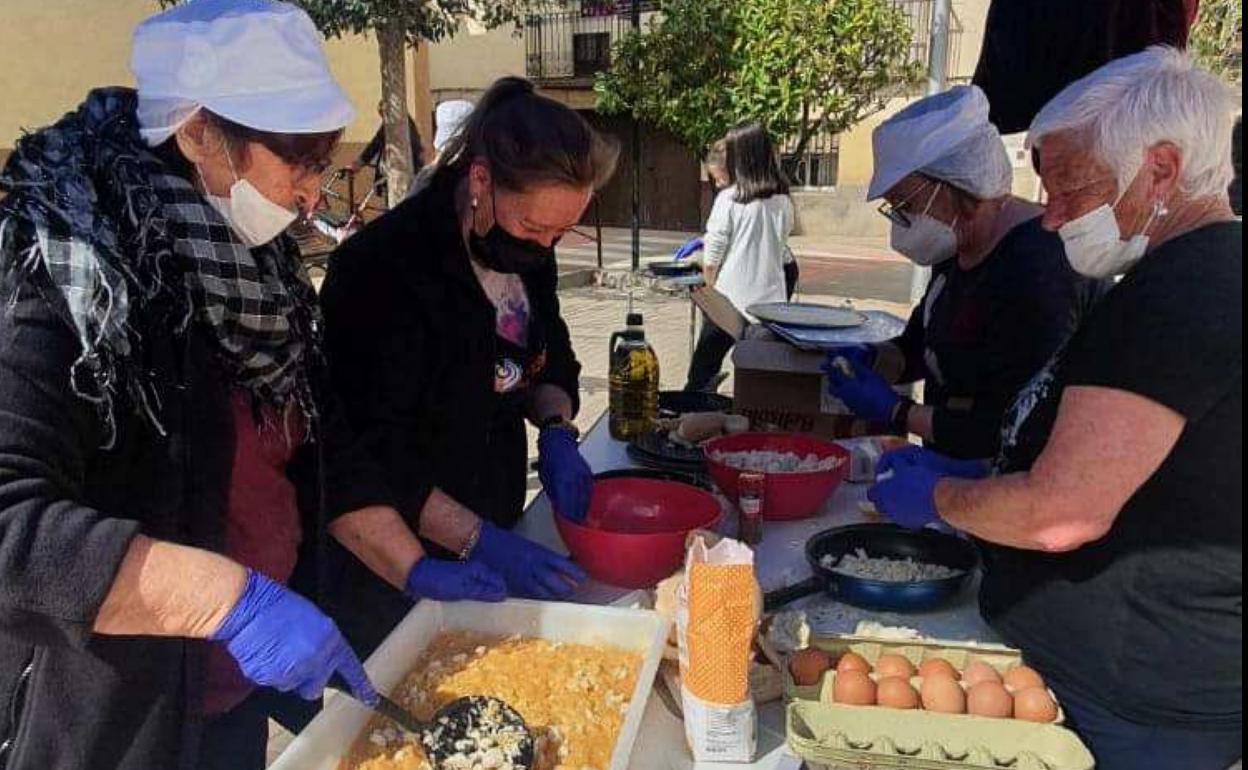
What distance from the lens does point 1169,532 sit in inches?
51.7

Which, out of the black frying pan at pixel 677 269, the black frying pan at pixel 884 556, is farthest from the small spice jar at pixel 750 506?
the black frying pan at pixel 677 269

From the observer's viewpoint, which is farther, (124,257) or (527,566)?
(527,566)

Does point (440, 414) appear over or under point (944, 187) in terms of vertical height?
under

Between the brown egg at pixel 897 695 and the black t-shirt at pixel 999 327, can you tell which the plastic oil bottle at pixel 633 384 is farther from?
the brown egg at pixel 897 695

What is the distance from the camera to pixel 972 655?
1480 mm

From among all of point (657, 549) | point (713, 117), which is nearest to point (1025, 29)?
point (657, 549)

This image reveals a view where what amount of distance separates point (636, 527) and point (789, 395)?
1.22 m

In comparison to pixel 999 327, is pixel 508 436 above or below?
below

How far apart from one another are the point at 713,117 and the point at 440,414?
27.5 ft

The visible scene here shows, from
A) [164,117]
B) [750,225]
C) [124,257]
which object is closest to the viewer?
[124,257]

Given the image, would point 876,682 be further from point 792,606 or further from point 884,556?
point 884,556

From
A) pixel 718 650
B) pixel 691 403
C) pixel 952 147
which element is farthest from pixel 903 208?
pixel 718 650

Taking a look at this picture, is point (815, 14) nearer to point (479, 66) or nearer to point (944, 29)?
point (944, 29)

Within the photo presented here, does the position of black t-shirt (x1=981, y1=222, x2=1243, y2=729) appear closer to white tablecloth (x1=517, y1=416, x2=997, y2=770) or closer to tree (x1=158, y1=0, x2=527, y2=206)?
white tablecloth (x1=517, y1=416, x2=997, y2=770)
